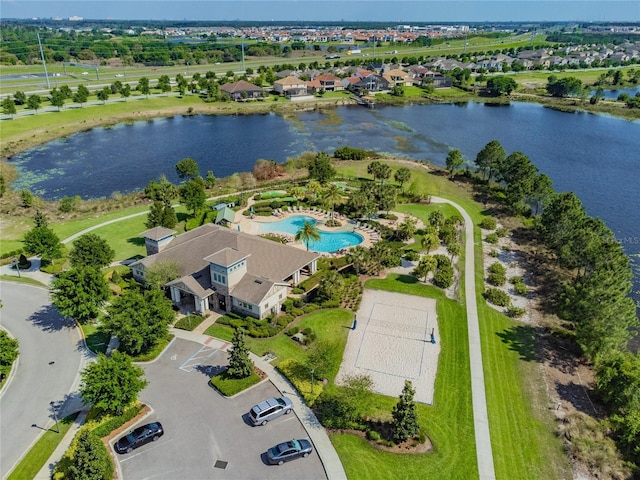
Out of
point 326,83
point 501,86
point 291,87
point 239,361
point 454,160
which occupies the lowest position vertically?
point 239,361

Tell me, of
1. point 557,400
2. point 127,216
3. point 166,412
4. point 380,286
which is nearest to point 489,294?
point 380,286

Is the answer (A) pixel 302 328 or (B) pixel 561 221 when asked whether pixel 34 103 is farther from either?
(B) pixel 561 221

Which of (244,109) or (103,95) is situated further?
(244,109)

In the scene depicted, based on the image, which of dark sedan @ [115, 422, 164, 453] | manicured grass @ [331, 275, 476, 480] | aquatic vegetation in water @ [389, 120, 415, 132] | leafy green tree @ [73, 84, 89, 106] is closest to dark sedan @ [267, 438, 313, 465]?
manicured grass @ [331, 275, 476, 480]

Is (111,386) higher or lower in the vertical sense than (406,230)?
higher

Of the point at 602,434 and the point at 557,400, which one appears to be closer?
the point at 602,434

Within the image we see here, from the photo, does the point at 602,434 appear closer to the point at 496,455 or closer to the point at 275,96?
the point at 496,455

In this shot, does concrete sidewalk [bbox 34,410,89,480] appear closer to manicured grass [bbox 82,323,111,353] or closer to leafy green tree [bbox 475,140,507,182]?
manicured grass [bbox 82,323,111,353]

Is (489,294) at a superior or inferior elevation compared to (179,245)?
inferior

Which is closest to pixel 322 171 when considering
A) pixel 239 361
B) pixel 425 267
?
pixel 425 267
